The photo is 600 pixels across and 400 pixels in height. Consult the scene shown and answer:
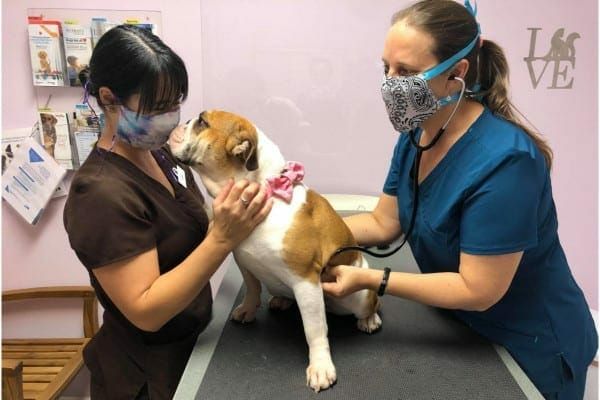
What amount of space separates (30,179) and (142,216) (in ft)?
4.66

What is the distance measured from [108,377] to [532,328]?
1.05 m

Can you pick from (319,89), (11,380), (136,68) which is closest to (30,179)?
(11,380)

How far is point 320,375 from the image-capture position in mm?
1002

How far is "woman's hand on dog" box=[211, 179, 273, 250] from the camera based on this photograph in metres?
0.99

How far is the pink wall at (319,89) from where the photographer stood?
2029mm

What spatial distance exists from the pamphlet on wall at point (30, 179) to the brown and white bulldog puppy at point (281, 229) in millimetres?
1288

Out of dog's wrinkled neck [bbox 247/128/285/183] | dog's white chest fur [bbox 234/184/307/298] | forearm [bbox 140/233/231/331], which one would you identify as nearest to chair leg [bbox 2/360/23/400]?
forearm [bbox 140/233/231/331]

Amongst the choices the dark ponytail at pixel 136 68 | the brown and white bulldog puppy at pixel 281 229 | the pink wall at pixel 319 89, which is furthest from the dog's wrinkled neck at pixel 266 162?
the pink wall at pixel 319 89

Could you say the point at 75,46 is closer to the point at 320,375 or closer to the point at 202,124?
the point at 202,124

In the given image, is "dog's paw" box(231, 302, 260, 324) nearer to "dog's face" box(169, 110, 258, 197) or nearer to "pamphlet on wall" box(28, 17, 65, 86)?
"dog's face" box(169, 110, 258, 197)

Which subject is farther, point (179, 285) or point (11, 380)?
point (11, 380)

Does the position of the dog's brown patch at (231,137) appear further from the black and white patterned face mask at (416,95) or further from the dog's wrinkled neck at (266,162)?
the black and white patterned face mask at (416,95)

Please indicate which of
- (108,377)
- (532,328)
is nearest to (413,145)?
(532,328)

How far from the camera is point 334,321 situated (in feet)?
4.15
